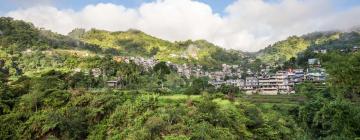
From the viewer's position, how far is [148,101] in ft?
83.0

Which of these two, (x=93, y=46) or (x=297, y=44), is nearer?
Answer: (x=93, y=46)

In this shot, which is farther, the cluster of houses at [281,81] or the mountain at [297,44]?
the mountain at [297,44]

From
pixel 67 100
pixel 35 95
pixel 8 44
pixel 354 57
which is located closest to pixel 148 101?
pixel 67 100

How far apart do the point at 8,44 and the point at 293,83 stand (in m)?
53.0

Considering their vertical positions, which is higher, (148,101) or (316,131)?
(148,101)

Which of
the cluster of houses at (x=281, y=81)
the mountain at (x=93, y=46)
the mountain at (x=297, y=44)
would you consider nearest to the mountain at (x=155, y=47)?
the mountain at (x=93, y=46)

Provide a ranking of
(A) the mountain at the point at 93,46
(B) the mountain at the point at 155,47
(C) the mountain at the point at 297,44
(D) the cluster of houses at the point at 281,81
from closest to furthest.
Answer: (D) the cluster of houses at the point at 281,81 < (A) the mountain at the point at 93,46 < (B) the mountain at the point at 155,47 < (C) the mountain at the point at 297,44

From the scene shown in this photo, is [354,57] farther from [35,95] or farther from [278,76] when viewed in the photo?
[35,95]

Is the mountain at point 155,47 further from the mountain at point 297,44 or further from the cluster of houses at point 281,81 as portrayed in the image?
the cluster of houses at point 281,81

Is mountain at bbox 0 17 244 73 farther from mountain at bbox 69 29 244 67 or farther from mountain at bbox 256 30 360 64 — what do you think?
mountain at bbox 256 30 360 64

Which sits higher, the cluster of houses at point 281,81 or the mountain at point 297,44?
the mountain at point 297,44

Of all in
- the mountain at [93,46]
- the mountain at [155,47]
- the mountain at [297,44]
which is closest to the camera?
the mountain at [93,46]

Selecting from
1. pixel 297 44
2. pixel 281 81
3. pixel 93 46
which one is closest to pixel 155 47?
pixel 93 46

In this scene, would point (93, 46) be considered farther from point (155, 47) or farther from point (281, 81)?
point (281, 81)
